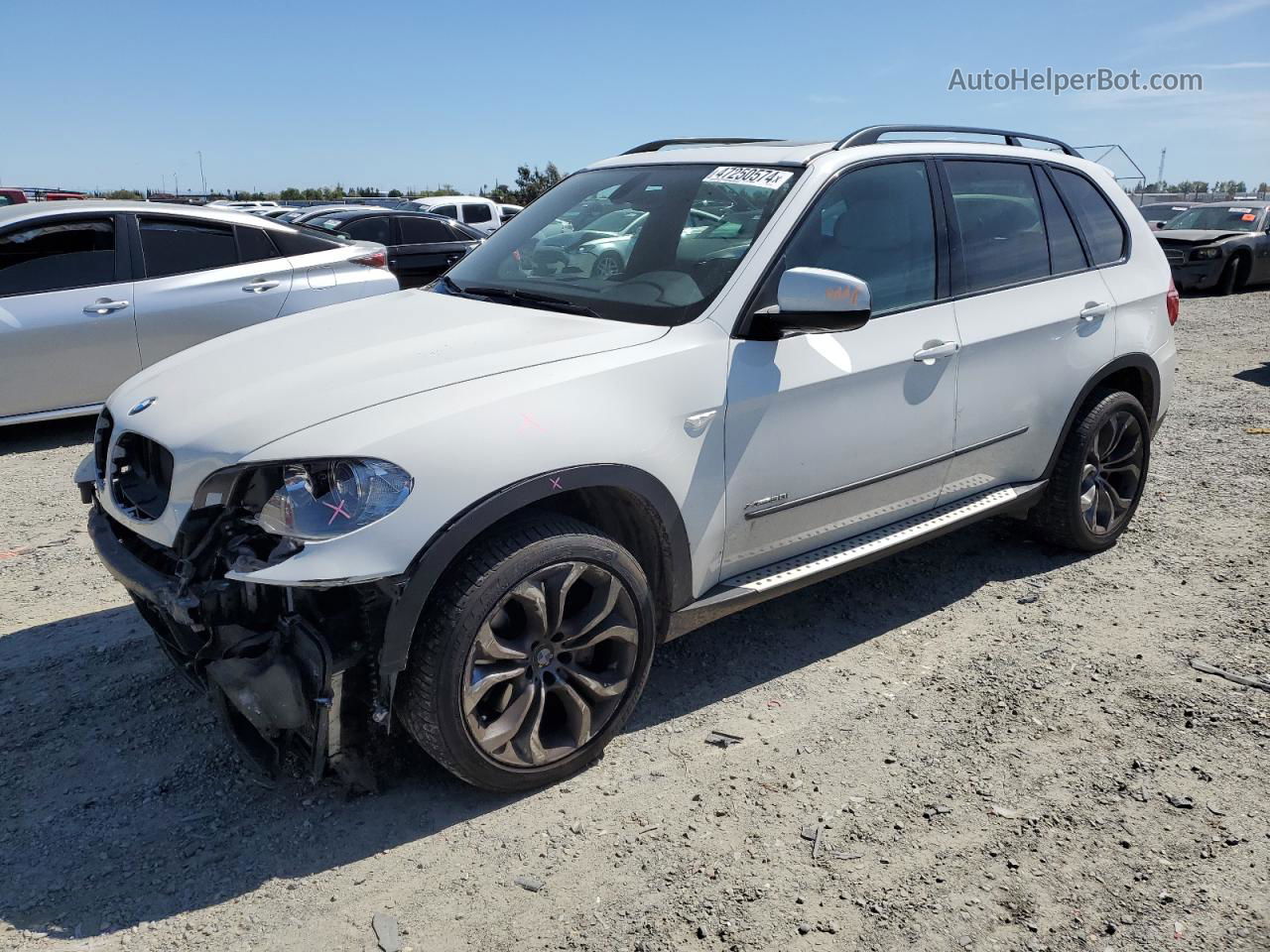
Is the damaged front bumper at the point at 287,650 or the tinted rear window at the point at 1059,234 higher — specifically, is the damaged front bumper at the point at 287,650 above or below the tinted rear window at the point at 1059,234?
below

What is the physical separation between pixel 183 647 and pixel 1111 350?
3960mm

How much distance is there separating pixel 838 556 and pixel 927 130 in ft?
5.90

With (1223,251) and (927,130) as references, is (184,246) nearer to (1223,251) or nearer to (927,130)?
(927,130)

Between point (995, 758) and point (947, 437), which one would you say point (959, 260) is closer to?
point (947, 437)

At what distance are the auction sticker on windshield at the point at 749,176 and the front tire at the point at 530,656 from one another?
1449 mm

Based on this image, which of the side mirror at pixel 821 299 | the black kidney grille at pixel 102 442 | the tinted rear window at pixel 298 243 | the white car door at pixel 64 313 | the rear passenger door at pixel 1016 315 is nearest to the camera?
the side mirror at pixel 821 299

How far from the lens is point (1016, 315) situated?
4.04m

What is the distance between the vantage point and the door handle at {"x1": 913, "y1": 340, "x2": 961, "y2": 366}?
11.9 ft

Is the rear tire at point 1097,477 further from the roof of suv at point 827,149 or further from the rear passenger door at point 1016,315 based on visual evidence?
the roof of suv at point 827,149

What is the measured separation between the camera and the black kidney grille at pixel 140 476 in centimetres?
283

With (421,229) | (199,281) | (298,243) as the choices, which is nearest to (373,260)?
(298,243)

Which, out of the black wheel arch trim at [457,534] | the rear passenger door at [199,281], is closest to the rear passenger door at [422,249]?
the rear passenger door at [199,281]

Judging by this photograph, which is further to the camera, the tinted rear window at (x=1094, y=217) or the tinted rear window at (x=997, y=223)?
the tinted rear window at (x=1094, y=217)

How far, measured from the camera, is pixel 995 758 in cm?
317
